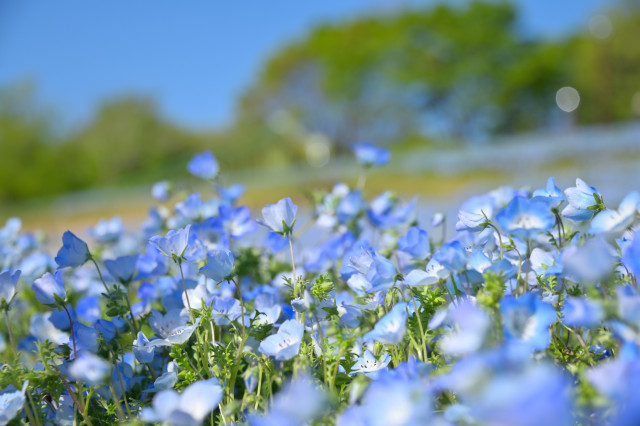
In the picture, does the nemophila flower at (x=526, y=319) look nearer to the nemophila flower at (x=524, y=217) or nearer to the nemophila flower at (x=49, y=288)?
the nemophila flower at (x=524, y=217)

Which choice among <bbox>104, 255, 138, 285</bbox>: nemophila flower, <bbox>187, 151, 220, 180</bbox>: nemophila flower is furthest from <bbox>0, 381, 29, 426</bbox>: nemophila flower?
<bbox>187, 151, 220, 180</bbox>: nemophila flower

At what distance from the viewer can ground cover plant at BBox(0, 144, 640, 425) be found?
22.2 inches

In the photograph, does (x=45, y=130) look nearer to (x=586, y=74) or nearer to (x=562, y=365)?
(x=586, y=74)

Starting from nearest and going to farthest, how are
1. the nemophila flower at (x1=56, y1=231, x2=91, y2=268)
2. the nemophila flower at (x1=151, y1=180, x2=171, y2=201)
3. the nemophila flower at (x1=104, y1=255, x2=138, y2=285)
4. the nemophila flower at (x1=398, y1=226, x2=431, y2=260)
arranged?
the nemophila flower at (x1=398, y1=226, x2=431, y2=260) < the nemophila flower at (x1=56, y1=231, x2=91, y2=268) < the nemophila flower at (x1=104, y1=255, x2=138, y2=285) < the nemophila flower at (x1=151, y1=180, x2=171, y2=201)

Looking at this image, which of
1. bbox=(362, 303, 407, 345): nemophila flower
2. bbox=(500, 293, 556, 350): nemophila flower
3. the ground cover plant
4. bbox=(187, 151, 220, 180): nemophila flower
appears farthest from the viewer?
bbox=(187, 151, 220, 180): nemophila flower

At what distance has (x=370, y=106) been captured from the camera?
28.3m

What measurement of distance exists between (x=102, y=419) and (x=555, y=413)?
85 cm

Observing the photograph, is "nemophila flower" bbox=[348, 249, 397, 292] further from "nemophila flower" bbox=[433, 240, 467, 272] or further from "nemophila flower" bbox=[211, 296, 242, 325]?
"nemophila flower" bbox=[211, 296, 242, 325]

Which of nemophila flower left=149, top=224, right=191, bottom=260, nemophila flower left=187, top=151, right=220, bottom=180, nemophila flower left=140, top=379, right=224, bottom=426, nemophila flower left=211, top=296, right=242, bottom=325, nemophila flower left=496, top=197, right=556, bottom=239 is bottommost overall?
nemophila flower left=211, top=296, right=242, bottom=325

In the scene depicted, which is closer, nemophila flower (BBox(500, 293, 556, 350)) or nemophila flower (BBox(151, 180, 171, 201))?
nemophila flower (BBox(500, 293, 556, 350))

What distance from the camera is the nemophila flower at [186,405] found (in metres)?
0.63

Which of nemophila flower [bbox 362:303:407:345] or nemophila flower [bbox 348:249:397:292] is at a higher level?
nemophila flower [bbox 348:249:397:292]

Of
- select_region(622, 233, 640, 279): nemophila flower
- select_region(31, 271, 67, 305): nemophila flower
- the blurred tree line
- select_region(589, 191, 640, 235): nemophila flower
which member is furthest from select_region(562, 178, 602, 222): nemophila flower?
the blurred tree line

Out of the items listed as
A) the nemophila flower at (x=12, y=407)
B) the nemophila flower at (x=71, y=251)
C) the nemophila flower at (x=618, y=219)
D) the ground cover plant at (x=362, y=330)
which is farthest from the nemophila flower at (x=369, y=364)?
the nemophila flower at (x=71, y=251)
